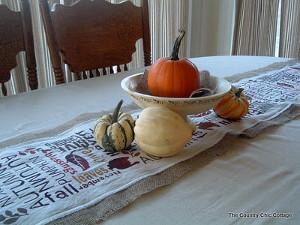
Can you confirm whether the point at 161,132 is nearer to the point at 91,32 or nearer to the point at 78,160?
the point at 78,160

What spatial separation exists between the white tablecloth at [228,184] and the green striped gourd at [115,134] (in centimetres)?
13

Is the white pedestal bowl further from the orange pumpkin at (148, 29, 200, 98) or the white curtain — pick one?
the white curtain

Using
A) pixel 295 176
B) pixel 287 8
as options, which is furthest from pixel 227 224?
pixel 287 8

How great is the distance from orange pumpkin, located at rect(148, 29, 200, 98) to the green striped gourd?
0.34ft

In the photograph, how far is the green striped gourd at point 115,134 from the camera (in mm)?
550

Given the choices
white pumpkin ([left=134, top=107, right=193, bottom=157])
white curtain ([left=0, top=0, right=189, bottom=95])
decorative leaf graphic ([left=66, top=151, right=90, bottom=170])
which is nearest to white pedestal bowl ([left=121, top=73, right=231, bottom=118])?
white pumpkin ([left=134, top=107, right=193, bottom=157])

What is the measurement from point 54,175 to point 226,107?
1.37ft

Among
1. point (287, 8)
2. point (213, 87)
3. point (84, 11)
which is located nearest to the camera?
point (213, 87)

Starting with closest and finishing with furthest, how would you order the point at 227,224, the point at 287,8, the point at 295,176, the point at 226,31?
1. the point at 227,224
2. the point at 295,176
3. the point at 287,8
4. the point at 226,31

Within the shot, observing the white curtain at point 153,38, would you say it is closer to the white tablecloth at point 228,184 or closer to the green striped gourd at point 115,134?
the white tablecloth at point 228,184

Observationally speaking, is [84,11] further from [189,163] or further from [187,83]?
[189,163]

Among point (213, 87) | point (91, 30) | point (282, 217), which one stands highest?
point (91, 30)

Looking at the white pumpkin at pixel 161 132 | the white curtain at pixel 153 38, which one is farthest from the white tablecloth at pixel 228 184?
the white curtain at pixel 153 38

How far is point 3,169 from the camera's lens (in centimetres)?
51
